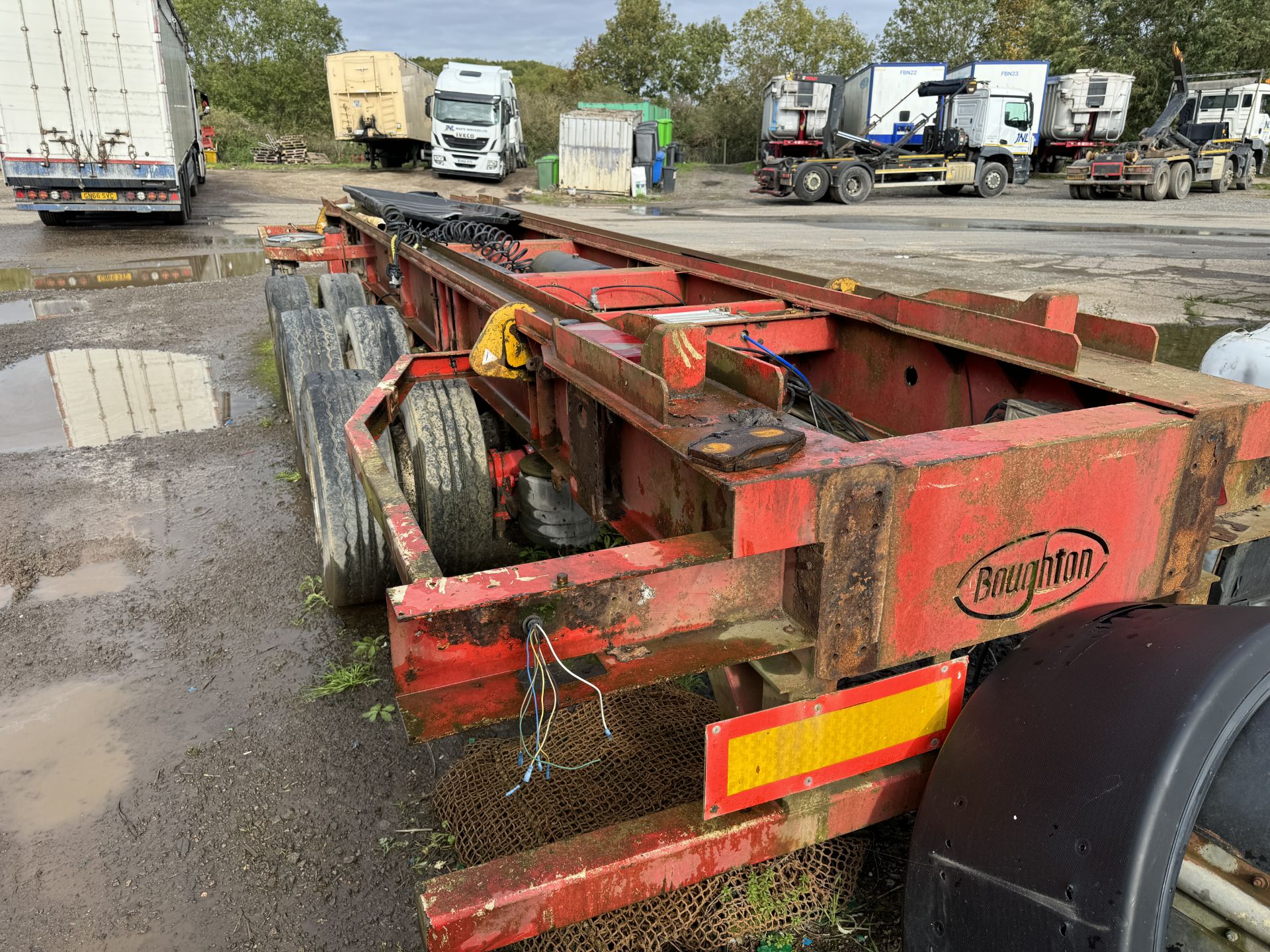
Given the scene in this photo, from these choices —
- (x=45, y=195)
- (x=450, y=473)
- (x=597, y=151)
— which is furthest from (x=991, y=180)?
(x=450, y=473)

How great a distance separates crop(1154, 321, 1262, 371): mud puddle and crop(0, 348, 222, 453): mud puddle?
7109 millimetres

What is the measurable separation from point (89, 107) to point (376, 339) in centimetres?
1392

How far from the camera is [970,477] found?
1.62 m

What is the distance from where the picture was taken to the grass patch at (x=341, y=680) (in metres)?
3.08

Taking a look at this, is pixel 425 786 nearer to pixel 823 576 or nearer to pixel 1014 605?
pixel 823 576

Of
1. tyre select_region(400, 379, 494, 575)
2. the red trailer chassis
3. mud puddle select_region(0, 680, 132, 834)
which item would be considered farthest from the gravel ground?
the red trailer chassis

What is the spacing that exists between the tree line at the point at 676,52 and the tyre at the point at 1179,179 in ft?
49.7

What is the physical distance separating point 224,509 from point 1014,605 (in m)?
4.12

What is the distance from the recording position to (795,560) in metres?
1.69

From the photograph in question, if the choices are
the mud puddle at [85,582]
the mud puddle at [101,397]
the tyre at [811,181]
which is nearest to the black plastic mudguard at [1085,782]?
the mud puddle at [85,582]

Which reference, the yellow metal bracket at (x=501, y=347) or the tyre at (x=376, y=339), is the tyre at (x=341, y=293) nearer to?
the tyre at (x=376, y=339)

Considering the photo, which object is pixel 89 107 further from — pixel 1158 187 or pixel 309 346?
pixel 1158 187

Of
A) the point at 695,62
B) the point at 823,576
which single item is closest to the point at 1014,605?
the point at 823,576

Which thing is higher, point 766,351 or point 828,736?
point 766,351
